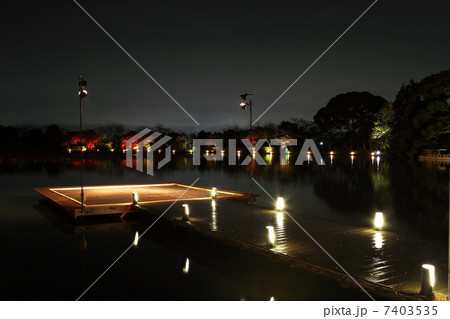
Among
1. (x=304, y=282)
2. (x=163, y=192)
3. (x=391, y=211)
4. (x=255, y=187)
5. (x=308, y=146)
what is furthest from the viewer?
(x=308, y=146)

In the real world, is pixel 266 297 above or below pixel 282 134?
below

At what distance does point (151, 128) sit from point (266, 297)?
2889 inches

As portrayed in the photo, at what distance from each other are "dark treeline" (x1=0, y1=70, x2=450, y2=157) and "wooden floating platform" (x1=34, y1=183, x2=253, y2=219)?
26758 millimetres

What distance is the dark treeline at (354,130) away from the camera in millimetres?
35688

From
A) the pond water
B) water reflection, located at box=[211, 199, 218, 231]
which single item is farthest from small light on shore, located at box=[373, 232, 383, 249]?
water reflection, located at box=[211, 199, 218, 231]

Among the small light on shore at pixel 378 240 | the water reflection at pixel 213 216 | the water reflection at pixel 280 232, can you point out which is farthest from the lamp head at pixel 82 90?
the small light on shore at pixel 378 240

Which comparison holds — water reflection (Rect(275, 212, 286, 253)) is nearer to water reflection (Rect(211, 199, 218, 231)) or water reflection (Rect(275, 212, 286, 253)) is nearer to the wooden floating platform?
water reflection (Rect(211, 199, 218, 231))

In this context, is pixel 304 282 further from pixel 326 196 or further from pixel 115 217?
pixel 326 196

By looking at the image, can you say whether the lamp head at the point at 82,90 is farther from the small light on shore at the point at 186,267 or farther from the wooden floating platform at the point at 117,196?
the small light on shore at the point at 186,267

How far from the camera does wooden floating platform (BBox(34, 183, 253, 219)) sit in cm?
1241

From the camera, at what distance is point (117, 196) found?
49.0ft

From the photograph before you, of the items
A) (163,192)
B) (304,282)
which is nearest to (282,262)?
(304,282)

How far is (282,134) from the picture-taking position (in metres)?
62.1
